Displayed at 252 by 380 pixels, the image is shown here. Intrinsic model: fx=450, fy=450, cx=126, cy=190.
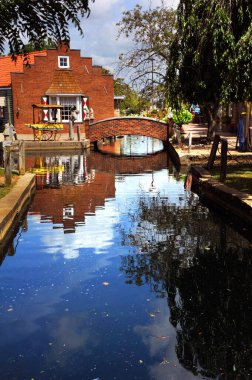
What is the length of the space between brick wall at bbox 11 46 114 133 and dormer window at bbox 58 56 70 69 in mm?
241

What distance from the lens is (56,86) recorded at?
34.2 metres

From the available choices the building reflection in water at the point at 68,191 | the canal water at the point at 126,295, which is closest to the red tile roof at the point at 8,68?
the building reflection in water at the point at 68,191

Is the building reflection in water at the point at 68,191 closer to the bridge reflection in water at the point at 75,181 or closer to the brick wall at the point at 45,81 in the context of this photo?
the bridge reflection in water at the point at 75,181

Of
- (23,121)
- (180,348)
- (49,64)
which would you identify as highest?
(49,64)

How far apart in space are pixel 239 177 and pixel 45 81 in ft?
81.2

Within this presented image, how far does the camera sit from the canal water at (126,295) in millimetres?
4121

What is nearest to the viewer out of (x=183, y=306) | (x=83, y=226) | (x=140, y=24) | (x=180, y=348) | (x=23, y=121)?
(x=180, y=348)

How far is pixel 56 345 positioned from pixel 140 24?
23166 millimetres

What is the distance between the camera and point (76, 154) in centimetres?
2533

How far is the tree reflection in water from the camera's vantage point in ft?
14.0

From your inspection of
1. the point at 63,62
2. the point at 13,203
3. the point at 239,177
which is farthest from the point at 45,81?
Answer: the point at 13,203

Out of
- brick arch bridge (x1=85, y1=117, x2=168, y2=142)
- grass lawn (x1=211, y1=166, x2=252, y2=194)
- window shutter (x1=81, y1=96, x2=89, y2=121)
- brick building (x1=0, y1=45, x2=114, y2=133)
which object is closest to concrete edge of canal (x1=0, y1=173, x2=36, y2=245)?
grass lawn (x1=211, y1=166, x2=252, y2=194)

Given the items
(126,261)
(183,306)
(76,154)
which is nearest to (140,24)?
(76,154)

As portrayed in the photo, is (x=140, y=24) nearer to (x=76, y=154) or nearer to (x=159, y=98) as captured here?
(x=159, y=98)
